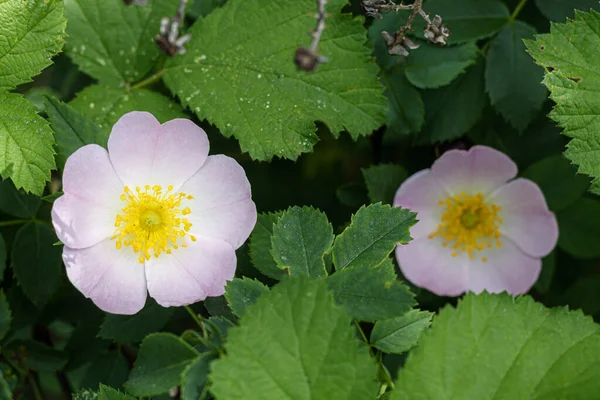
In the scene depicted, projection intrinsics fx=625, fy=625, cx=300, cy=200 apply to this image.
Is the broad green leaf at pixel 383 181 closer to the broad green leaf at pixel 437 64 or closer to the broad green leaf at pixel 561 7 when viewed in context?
the broad green leaf at pixel 437 64

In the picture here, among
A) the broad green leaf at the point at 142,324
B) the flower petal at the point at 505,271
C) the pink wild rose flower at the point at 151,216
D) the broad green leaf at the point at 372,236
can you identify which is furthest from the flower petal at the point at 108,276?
the flower petal at the point at 505,271

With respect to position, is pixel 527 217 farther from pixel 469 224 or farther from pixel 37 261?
pixel 37 261

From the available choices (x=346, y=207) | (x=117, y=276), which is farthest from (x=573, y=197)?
(x=117, y=276)

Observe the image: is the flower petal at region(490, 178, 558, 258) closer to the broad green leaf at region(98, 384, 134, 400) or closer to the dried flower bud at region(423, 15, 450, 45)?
the dried flower bud at region(423, 15, 450, 45)

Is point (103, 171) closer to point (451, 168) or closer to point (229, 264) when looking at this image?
point (229, 264)

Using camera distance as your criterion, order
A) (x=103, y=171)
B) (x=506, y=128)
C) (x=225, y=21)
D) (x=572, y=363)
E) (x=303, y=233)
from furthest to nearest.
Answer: (x=506, y=128) → (x=225, y=21) → (x=103, y=171) → (x=303, y=233) → (x=572, y=363)

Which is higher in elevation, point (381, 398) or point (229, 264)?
point (229, 264)
